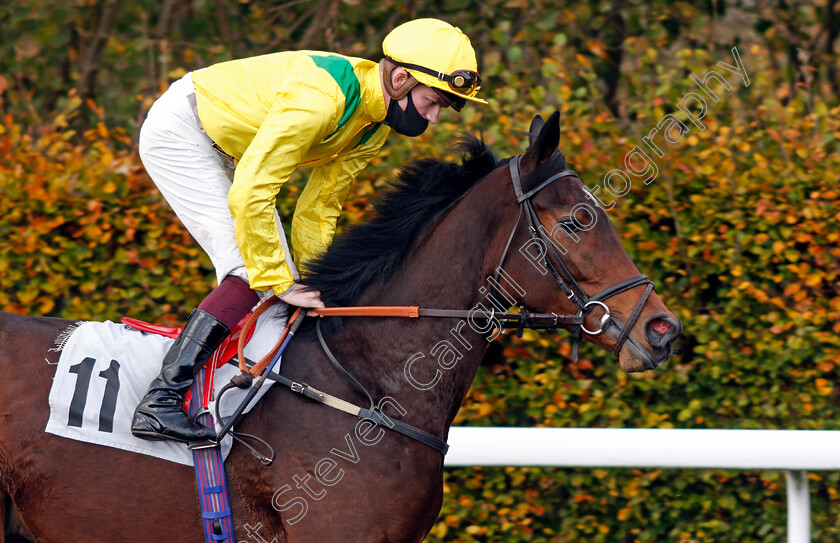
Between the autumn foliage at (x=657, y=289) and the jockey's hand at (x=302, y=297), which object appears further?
the autumn foliage at (x=657, y=289)

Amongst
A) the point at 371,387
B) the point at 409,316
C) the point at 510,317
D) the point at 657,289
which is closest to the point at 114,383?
the point at 371,387

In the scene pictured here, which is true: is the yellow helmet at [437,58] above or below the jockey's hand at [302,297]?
above

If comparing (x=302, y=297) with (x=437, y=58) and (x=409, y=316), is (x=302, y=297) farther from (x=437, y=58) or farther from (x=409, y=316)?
(x=437, y=58)

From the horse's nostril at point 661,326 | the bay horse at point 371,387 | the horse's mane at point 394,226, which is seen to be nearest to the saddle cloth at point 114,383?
the bay horse at point 371,387

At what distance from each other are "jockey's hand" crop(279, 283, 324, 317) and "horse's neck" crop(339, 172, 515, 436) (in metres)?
0.12

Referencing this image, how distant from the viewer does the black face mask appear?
2617 millimetres

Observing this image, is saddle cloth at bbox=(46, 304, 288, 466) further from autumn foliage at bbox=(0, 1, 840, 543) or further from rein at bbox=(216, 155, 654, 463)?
autumn foliage at bbox=(0, 1, 840, 543)

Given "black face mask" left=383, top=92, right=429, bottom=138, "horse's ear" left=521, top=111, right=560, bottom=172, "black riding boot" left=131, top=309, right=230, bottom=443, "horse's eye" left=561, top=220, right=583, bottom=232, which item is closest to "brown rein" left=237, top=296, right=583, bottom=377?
"black riding boot" left=131, top=309, right=230, bottom=443

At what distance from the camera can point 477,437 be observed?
3.46 meters

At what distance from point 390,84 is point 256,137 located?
467 millimetres

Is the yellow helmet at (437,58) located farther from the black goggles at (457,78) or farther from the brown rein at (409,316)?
the brown rein at (409,316)

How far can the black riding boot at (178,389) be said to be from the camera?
2365mm

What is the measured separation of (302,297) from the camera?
8.37 ft

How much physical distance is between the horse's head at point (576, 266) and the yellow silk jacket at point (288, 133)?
564 mm
